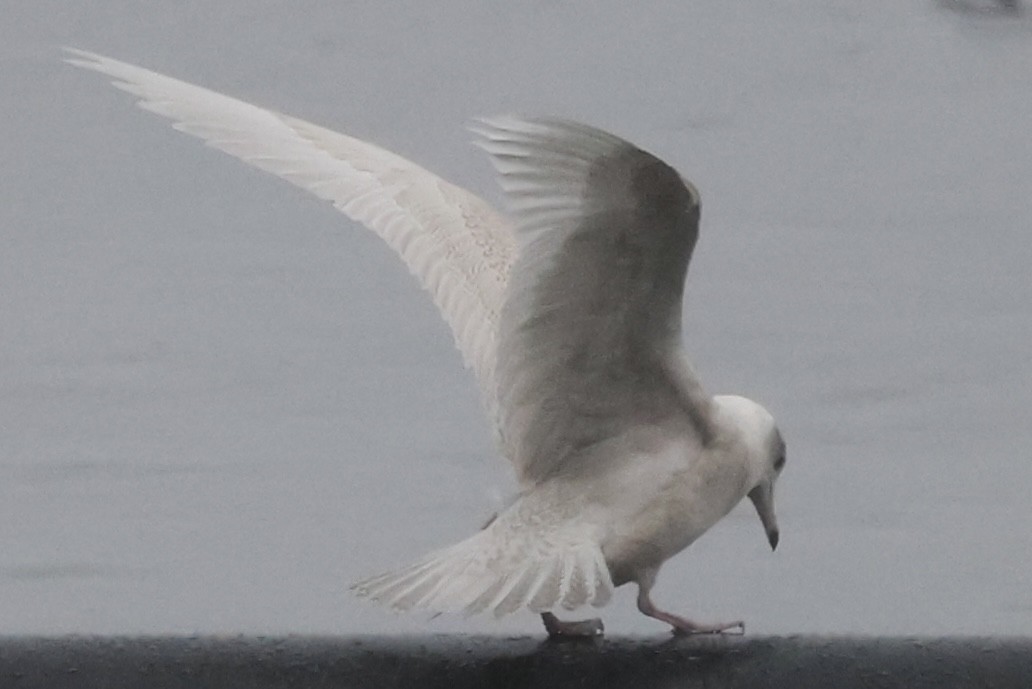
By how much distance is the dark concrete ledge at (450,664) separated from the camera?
2795 mm

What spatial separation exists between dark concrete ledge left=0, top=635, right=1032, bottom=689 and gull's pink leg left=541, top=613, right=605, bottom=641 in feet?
1.36

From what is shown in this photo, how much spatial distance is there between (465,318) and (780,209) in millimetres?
4957

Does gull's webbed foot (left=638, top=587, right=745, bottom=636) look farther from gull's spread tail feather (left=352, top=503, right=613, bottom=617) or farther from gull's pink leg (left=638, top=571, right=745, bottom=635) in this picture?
gull's spread tail feather (left=352, top=503, right=613, bottom=617)

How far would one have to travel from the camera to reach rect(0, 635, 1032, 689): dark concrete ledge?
2.79 metres

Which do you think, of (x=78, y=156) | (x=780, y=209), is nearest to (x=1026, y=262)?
(x=780, y=209)

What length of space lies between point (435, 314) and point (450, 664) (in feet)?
15.8

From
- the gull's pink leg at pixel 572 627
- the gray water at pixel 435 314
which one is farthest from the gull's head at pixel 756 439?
the gray water at pixel 435 314

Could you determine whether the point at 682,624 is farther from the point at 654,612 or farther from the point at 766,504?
the point at 766,504

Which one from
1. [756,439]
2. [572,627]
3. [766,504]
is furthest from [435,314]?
[572,627]

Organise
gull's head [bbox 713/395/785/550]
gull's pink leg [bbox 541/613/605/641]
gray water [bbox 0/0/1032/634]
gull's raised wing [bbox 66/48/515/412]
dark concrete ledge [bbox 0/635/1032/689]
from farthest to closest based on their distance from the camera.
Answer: gray water [bbox 0/0/1032/634] → gull's raised wing [bbox 66/48/515/412] → gull's head [bbox 713/395/785/550] → gull's pink leg [bbox 541/613/605/641] → dark concrete ledge [bbox 0/635/1032/689]

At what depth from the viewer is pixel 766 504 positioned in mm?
4051

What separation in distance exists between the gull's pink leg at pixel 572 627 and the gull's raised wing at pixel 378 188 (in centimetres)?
74

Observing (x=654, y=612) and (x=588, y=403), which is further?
(x=654, y=612)

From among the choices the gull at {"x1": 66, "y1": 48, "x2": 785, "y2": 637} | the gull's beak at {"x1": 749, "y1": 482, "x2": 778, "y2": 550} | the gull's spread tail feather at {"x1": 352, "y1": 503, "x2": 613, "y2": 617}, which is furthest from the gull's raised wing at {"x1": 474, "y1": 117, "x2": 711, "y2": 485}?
the gull's beak at {"x1": 749, "y1": 482, "x2": 778, "y2": 550}
